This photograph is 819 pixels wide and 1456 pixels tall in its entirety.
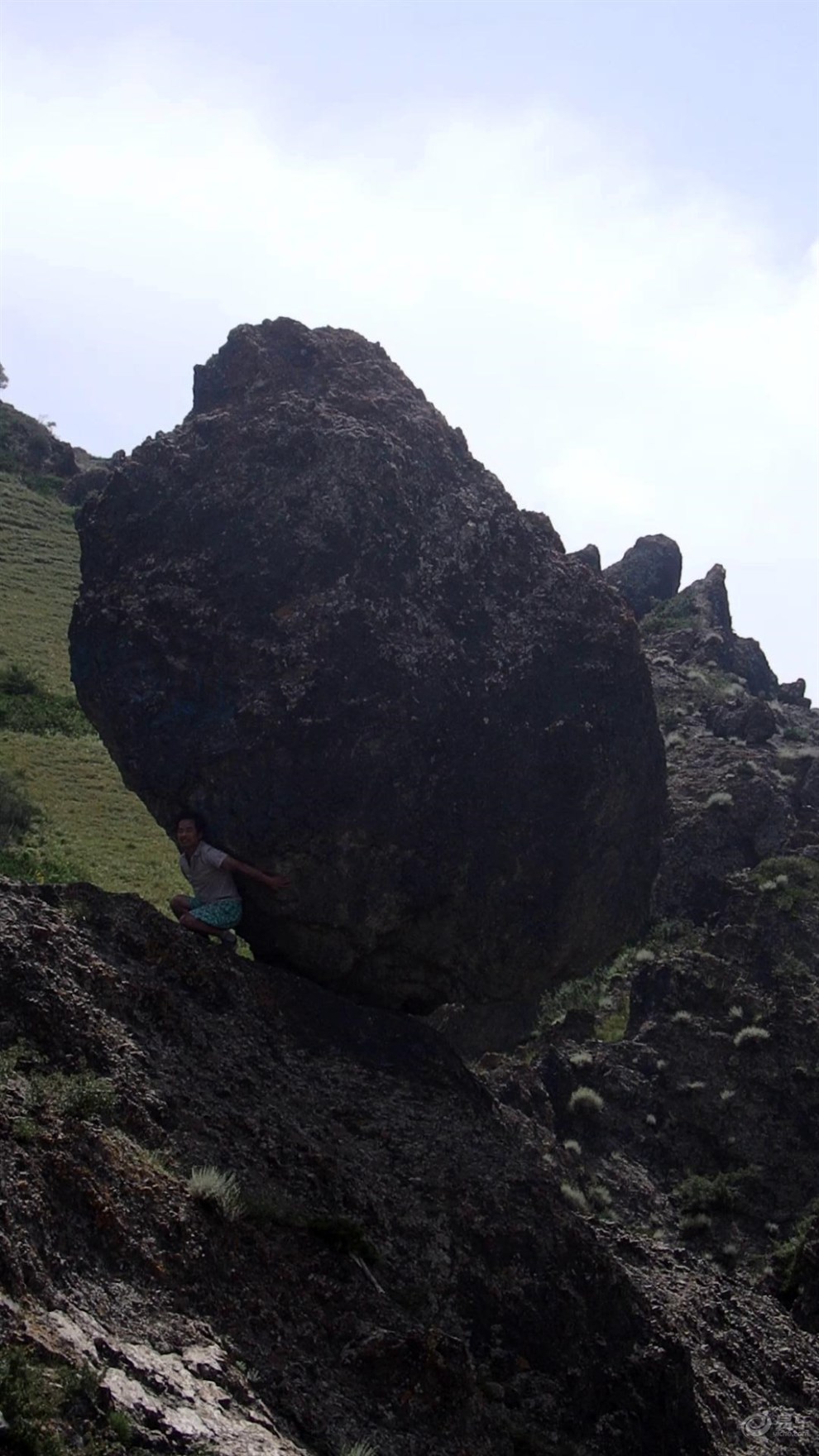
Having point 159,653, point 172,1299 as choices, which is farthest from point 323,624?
point 172,1299

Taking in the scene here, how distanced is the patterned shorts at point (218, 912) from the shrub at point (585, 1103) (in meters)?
6.77

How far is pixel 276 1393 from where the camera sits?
26.6ft

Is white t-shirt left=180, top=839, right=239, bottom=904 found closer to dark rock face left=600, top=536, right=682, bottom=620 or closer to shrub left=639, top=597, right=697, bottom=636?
shrub left=639, top=597, right=697, bottom=636

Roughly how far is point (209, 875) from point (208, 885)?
3.9 inches

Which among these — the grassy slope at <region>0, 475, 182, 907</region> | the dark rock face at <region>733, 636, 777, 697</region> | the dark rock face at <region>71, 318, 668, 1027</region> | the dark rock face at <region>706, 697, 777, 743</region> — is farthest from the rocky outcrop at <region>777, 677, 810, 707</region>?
the dark rock face at <region>71, 318, 668, 1027</region>

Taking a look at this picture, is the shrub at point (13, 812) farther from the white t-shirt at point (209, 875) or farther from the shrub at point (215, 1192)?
the shrub at point (215, 1192)

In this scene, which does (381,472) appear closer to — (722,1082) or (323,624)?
(323,624)

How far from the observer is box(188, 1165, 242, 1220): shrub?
358 inches

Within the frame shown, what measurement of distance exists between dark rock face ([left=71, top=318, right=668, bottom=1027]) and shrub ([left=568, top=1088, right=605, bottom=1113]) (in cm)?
433

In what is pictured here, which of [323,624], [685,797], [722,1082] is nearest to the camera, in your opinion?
[323,624]

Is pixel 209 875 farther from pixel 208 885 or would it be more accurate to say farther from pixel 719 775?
pixel 719 775

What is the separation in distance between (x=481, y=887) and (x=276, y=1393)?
540cm

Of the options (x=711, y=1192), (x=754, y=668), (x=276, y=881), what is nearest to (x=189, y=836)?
(x=276, y=881)

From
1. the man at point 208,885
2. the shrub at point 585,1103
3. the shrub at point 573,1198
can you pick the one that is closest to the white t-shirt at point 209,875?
the man at point 208,885
